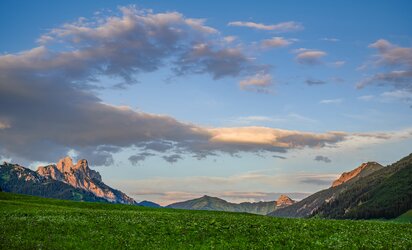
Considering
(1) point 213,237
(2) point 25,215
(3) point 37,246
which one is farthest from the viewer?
(2) point 25,215

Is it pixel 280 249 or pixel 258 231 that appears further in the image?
pixel 258 231

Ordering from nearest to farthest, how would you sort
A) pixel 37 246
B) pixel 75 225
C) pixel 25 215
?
pixel 37 246 < pixel 75 225 < pixel 25 215

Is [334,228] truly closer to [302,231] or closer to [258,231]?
[302,231]

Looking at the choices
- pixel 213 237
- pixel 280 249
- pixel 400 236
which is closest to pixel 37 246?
pixel 213 237

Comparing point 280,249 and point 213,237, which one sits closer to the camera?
point 280,249

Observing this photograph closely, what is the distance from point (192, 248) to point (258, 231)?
1007 cm

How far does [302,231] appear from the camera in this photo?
4225 centimetres

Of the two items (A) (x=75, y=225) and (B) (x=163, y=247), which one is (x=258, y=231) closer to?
(B) (x=163, y=247)

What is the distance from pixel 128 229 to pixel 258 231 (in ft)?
42.4

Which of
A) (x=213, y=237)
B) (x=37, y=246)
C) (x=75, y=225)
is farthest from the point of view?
(x=75, y=225)

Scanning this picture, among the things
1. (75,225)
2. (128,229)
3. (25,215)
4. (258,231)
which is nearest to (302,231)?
(258,231)

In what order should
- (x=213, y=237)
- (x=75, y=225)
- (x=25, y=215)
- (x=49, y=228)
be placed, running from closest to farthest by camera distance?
(x=213, y=237)
(x=49, y=228)
(x=75, y=225)
(x=25, y=215)

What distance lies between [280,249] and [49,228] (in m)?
22.4

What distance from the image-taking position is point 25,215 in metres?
54.0
